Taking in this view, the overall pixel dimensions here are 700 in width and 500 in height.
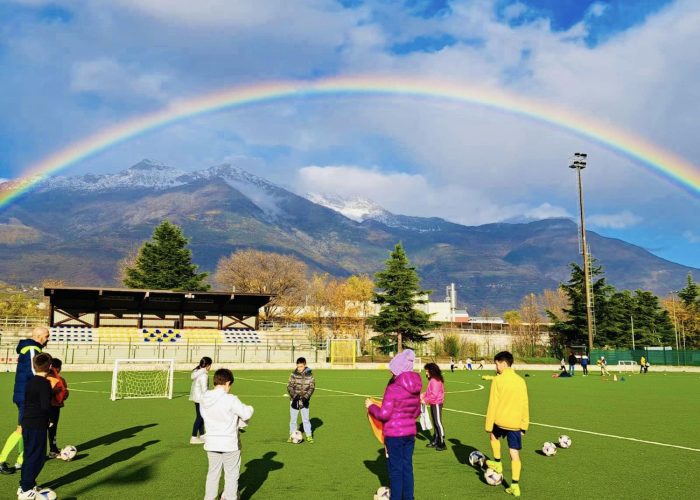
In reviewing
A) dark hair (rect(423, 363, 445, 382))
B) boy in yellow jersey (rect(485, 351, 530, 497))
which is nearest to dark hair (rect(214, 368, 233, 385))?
boy in yellow jersey (rect(485, 351, 530, 497))

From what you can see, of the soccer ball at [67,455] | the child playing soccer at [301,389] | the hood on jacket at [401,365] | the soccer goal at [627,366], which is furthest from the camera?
the soccer goal at [627,366]

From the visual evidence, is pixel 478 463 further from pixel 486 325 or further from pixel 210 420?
pixel 486 325

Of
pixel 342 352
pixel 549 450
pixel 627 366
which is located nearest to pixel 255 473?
pixel 549 450

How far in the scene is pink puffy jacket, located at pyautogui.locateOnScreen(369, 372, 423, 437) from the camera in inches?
271

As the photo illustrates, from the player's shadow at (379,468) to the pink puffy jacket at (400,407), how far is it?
96.7 inches

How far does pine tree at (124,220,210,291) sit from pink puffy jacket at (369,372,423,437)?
73003 millimetres

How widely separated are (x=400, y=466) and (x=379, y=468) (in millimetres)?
3285

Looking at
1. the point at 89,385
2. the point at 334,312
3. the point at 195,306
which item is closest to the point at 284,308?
the point at 334,312

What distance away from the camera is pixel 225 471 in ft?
22.2

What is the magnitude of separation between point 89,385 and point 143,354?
60.3 ft

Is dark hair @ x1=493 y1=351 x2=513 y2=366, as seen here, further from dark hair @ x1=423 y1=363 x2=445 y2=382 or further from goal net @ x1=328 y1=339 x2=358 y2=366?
goal net @ x1=328 y1=339 x2=358 y2=366

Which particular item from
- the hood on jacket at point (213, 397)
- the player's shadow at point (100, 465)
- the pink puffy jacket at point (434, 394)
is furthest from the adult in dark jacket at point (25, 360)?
the pink puffy jacket at point (434, 394)

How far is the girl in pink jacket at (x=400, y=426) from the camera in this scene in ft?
22.6

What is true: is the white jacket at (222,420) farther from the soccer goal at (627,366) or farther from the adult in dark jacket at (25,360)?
the soccer goal at (627,366)
